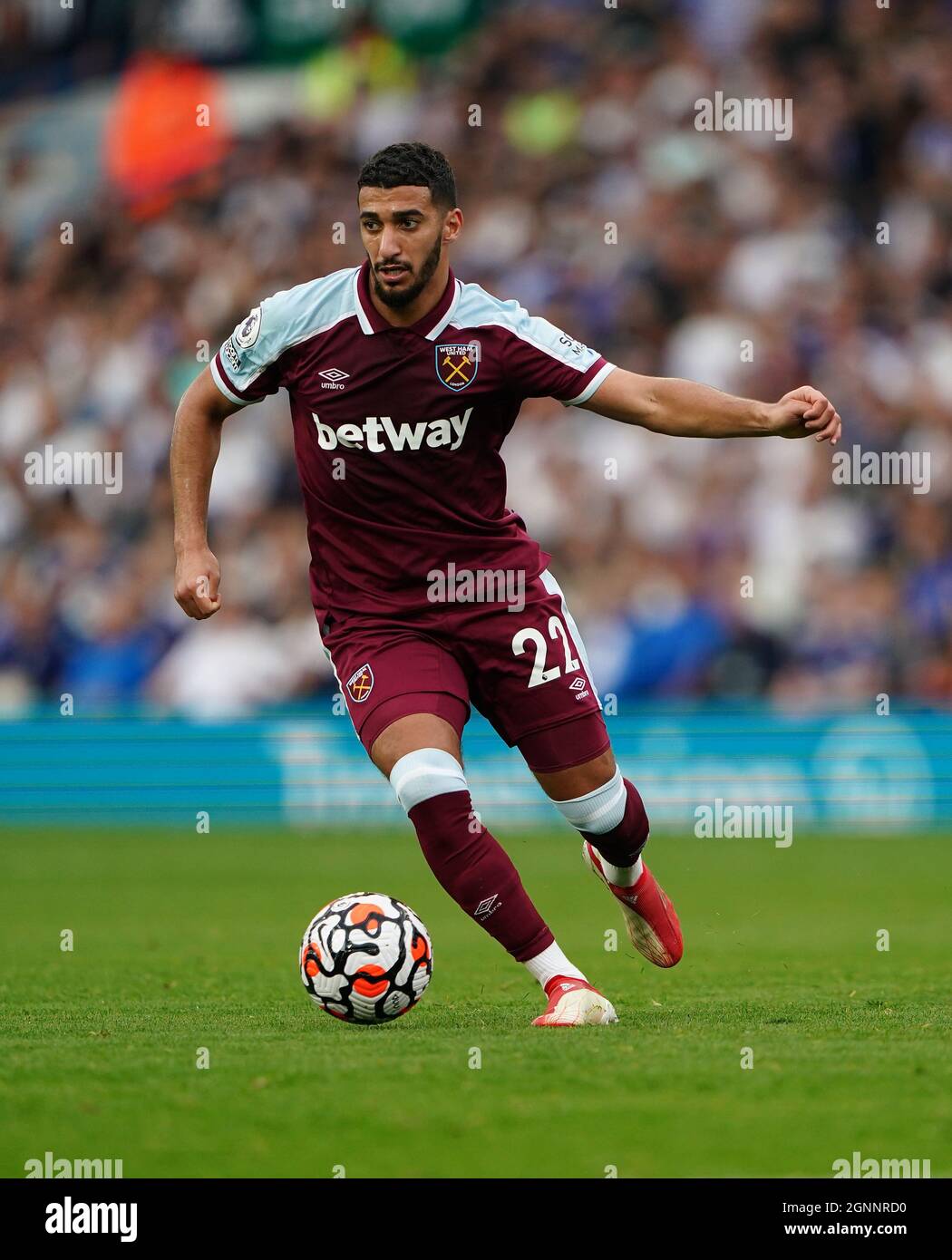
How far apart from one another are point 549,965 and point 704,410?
1.88 metres

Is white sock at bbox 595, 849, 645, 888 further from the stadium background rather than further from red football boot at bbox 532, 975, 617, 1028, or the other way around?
red football boot at bbox 532, 975, 617, 1028

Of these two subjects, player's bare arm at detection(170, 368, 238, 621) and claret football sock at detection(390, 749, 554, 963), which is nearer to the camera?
claret football sock at detection(390, 749, 554, 963)

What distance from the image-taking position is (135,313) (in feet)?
65.6

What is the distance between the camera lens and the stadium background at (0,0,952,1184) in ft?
28.9

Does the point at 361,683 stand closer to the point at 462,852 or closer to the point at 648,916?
the point at 462,852

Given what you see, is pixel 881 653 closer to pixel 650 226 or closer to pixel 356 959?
pixel 650 226

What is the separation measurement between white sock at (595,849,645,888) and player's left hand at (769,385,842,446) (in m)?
1.82

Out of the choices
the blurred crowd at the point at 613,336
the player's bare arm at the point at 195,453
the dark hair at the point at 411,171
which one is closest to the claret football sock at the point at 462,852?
the player's bare arm at the point at 195,453

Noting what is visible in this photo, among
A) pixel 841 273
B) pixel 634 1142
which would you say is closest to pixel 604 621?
pixel 841 273

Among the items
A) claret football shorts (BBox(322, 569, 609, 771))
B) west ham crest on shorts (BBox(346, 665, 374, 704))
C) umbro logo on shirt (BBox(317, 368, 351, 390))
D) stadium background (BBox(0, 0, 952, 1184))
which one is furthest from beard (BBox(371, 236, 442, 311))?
stadium background (BBox(0, 0, 952, 1184))

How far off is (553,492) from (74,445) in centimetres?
505

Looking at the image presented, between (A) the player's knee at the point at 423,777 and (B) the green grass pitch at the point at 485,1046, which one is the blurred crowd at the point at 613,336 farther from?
(A) the player's knee at the point at 423,777

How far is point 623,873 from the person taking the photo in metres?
7.41

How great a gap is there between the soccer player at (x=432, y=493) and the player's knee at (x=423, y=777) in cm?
4
